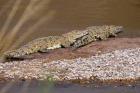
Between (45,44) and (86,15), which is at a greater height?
(86,15)

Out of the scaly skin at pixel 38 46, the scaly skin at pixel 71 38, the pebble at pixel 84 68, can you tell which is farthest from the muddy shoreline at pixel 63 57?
the scaly skin at pixel 71 38

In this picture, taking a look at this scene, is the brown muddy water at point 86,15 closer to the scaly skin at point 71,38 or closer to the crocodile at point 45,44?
the crocodile at point 45,44

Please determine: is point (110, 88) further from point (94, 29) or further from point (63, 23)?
point (63, 23)

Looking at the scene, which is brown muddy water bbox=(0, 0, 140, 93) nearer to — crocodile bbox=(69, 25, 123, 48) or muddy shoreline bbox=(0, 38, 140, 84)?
crocodile bbox=(69, 25, 123, 48)

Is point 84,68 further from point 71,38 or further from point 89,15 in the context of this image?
point 89,15

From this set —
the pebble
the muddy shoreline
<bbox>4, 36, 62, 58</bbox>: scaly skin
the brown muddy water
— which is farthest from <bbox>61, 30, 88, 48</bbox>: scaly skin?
the pebble

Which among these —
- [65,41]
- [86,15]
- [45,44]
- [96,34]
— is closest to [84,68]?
[45,44]
